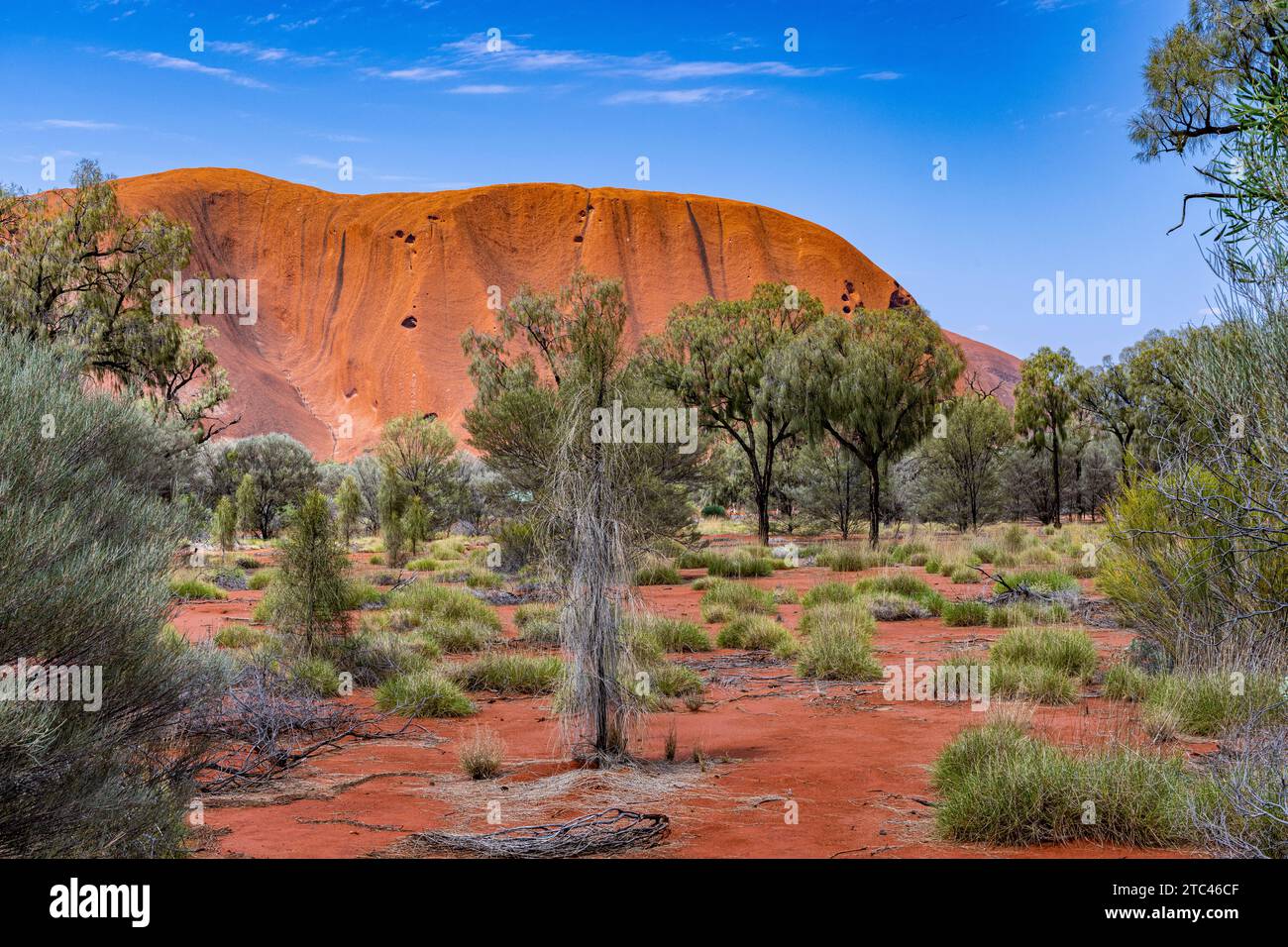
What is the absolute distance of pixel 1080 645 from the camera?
10703 mm

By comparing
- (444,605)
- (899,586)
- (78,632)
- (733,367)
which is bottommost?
(899,586)

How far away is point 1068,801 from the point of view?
5.64m

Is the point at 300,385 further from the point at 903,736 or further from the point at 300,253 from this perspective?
the point at 903,736

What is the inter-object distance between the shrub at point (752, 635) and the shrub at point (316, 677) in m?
5.74

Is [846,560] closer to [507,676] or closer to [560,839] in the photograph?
[507,676]

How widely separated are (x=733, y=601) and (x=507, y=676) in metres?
6.98

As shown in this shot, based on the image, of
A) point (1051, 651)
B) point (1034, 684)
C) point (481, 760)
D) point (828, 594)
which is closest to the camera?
point (481, 760)

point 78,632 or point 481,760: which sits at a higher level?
point 78,632

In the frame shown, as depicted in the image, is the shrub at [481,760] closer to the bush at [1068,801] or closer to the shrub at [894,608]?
the bush at [1068,801]

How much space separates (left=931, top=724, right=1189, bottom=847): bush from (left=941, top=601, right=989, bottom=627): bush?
372 inches

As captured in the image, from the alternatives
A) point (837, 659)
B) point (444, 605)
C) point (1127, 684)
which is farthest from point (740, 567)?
point (1127, 684)

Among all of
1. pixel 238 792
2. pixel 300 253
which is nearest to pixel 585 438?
pixel 238 792

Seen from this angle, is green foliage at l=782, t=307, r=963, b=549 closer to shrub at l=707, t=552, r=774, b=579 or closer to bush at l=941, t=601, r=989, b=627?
shrub at l=707, t=552, r=774, b=579

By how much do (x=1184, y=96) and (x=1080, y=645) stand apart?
8771mm
